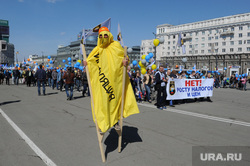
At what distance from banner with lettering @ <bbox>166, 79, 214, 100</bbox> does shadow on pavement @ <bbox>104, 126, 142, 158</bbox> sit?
4.80m

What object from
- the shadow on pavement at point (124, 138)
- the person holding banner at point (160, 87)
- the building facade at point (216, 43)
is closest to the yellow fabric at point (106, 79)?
the shadow on pavement at point (124, 138)

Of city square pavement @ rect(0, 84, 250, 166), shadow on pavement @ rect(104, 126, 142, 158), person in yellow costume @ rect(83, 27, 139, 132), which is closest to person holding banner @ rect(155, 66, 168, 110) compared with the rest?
city square pavement @ rect(0, 84, 250, 166)

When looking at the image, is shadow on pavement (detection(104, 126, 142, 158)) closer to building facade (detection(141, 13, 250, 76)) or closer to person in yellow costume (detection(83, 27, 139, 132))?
person in yellow costume (detection(83, 27, 139, 132))

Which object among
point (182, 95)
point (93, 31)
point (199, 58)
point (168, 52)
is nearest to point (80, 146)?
point (93, 31)

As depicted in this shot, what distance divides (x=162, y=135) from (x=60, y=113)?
4.36m

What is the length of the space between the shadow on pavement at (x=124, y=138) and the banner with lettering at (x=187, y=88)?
4.80m

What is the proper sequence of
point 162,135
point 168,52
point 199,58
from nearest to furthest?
point 162,135 → point 199,58 → point 168,52

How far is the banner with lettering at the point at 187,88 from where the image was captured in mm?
10107

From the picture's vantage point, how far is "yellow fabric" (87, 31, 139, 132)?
3807 millimetres

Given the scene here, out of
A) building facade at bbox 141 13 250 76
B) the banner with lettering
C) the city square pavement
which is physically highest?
building facade at bbox 141 13 250 76

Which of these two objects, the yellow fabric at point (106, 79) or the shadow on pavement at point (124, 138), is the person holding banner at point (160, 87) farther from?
the yellow fabric at point (106, 79)

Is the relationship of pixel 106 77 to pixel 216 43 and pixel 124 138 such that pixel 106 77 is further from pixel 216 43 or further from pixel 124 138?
pixel 216 43

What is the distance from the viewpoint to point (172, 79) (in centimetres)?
1005

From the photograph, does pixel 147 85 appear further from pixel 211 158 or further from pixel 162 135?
pixel 211 158
